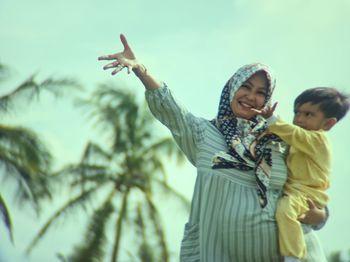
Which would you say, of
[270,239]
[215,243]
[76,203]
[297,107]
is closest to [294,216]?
[270,239]

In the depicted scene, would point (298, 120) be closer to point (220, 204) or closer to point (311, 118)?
point (311, 118)

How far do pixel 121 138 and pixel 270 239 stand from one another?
1569cm

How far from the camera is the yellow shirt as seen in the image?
398 cm

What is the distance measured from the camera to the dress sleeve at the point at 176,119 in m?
4.16

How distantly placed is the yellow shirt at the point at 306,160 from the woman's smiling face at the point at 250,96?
225 mm

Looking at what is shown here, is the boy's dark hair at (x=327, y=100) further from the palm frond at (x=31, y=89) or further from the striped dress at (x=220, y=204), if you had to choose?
the palm frond at (x=31, y=89)

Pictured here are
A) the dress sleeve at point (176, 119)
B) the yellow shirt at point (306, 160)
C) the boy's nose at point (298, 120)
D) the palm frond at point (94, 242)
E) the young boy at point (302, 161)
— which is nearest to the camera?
the young boy at point (302, 161)

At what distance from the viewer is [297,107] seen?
433cm

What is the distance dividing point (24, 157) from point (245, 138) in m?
12.3

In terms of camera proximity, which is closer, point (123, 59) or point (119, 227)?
point (123, 59)

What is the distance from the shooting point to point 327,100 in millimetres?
4305

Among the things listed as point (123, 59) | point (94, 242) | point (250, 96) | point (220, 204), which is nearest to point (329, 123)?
point (250, 96)

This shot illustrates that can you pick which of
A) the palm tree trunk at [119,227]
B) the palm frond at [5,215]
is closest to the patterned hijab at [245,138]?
the palm frond at [5,215]

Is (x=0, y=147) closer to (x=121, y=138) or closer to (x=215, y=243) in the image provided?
(x=121, y=138)
